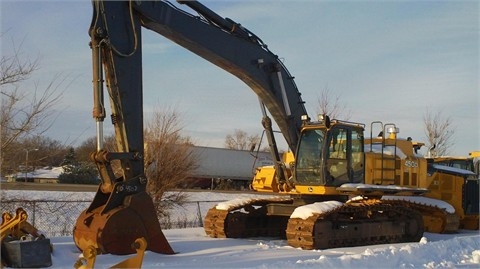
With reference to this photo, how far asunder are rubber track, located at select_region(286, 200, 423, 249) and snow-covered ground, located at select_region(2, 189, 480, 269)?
0.30 meters

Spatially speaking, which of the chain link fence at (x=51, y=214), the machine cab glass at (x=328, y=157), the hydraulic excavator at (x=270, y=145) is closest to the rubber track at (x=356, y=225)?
the hydraulic excavator at (x=270, y=145)

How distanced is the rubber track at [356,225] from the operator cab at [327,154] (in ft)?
2.50

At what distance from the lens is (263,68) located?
508 inches

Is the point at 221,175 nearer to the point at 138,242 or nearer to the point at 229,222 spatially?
the point at 229,222

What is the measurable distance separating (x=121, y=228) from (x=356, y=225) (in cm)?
595

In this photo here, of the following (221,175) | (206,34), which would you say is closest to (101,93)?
(206,34)

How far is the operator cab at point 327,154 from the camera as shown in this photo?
42.7ft

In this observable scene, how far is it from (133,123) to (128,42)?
1.48 meters

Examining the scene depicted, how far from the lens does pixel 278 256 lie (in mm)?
10477

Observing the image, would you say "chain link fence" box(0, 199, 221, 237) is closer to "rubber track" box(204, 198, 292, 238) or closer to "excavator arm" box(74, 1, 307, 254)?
"rubber track" box(204, 198, 292, 238)

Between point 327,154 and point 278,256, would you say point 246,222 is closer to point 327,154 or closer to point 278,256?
point 327,154

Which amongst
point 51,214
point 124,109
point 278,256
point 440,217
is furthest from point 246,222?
point 51,214

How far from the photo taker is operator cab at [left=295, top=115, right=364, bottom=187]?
1302cm

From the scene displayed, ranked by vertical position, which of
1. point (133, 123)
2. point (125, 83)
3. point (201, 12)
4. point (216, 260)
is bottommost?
point (216, 260)
